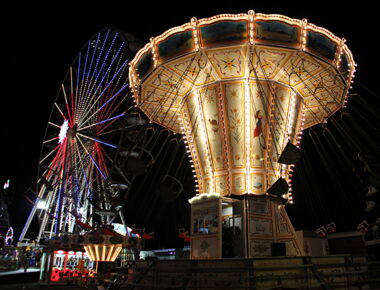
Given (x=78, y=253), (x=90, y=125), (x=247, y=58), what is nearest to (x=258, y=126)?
(x=247, y=58)

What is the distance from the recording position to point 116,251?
613 inches

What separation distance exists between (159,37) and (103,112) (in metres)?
10.5

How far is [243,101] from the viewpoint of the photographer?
10.4 metres

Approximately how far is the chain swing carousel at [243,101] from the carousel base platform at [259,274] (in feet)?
5.54

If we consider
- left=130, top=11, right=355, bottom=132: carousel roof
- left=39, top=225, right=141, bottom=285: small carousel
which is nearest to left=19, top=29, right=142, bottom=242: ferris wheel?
left=39, top=225, right=141, bottom=285: small carousel

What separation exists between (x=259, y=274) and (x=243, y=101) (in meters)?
5.34

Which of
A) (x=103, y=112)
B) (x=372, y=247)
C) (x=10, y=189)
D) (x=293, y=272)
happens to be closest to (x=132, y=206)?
(x=10, y=189)

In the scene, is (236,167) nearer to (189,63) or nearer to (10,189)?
(189,63)

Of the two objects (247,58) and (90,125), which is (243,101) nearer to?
(247,58)

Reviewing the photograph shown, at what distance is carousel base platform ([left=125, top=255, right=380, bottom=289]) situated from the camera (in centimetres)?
679

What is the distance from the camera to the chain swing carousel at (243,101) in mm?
9008

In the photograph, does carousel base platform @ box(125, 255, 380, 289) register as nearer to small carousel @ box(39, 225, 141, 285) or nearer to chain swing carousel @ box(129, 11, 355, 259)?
chain swing carousel @ box(129, 11, 355, 259)

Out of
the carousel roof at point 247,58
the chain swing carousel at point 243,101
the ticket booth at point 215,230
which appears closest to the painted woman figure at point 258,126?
the chain swing carousel at point 243,101

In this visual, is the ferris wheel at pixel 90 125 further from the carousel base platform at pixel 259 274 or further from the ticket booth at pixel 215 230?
the carousel base platform at pixel 259 274
